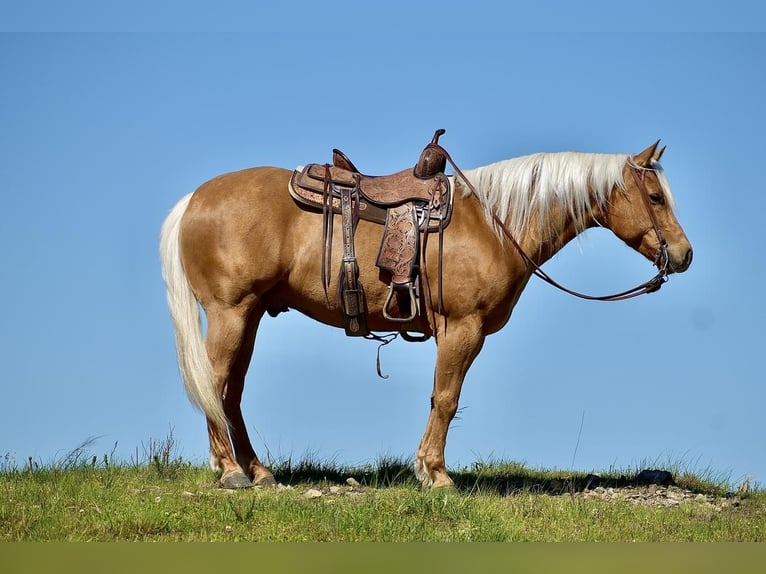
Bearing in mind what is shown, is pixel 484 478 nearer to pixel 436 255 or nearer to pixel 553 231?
pixel 436 255

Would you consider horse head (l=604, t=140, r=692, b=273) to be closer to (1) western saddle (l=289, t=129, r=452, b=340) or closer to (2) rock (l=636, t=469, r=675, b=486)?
(1) western saddle (l=289, t=129, r=452, b=340)

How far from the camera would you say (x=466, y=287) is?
26.2 feet

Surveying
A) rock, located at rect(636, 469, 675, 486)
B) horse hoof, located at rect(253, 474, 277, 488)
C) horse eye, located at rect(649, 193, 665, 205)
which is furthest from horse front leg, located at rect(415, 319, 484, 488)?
rock, located at rect(636, 469, 675, 486)

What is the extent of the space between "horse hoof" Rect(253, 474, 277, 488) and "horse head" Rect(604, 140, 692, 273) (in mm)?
3763

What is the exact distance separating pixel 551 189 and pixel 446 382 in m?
1.90

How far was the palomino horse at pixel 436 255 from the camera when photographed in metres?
8.00

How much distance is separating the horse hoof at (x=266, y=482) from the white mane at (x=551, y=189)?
115 inches

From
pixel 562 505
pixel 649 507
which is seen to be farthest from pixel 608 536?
pixel 649 507

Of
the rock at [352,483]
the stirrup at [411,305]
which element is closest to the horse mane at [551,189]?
the stirrup at [411,305]

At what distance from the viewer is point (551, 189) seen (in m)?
8.16

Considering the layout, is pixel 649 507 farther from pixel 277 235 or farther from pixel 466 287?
pixel 277 235

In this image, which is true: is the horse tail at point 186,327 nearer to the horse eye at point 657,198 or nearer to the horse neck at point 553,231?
the horse neck at point 553,231

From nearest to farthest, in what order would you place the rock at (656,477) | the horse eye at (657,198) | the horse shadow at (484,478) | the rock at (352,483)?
1. the horse eye at (657,198)
2. the rock at (352,483)
3. the horse shadow at (484,478)
4. the rock at (656,477)

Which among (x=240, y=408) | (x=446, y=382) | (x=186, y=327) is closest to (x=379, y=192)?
(x=446, y=382)
